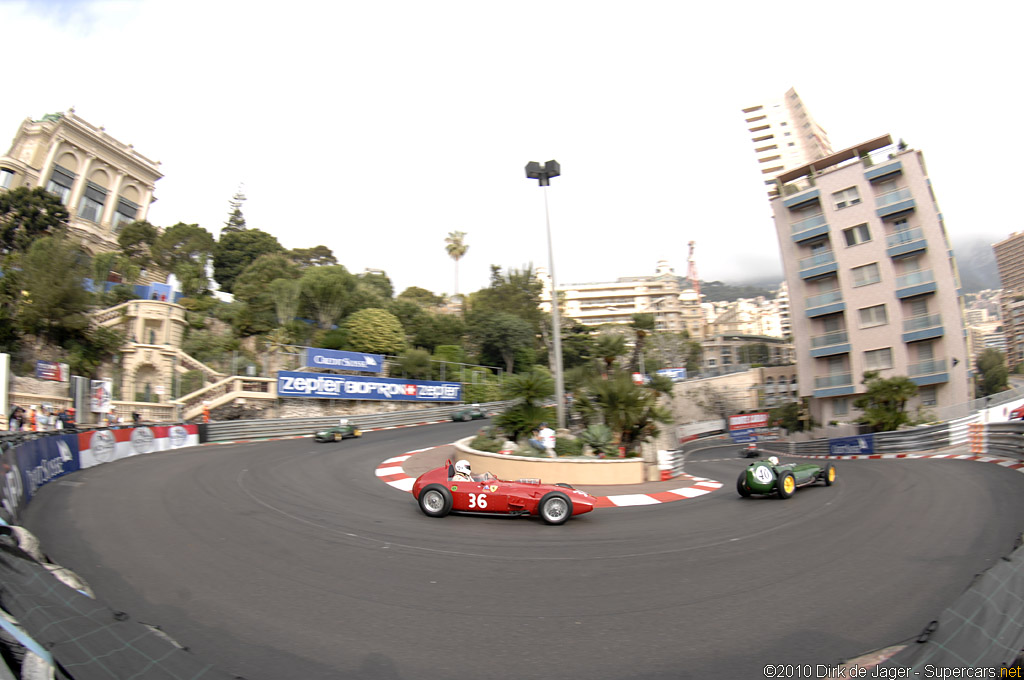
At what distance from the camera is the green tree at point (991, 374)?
7536cm

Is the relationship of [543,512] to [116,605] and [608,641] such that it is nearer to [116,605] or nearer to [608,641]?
[608,641]

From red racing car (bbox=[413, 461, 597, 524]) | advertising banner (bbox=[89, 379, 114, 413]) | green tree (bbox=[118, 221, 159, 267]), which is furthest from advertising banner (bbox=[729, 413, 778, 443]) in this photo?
green tree (bbox=[118, 221, 159, 267])

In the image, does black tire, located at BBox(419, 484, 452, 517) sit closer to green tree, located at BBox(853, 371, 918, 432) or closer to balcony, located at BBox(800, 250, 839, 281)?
green tree, located at BBox(853, 371, 918, 432)

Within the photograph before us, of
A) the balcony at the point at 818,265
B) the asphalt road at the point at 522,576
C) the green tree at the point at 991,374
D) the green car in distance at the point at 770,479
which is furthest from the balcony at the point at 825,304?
the green tree at the point at 991,374

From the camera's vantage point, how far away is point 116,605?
471cm

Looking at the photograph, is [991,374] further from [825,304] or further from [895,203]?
[895,203]

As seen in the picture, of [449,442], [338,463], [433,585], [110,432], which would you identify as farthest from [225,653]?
[449,442]

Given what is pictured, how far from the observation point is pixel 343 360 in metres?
35.4

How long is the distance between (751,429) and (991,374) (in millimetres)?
67293

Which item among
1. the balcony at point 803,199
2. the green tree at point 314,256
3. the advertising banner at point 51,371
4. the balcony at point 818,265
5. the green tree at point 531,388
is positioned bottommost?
the green tree at point 531,388

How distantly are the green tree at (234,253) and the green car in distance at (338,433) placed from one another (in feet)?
139

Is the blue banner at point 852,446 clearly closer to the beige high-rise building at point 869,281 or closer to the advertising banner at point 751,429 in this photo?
the beige high-rise building at point 869,281

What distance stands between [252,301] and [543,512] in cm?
4307

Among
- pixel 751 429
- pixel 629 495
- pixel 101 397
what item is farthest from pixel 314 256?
pixel 629 495
